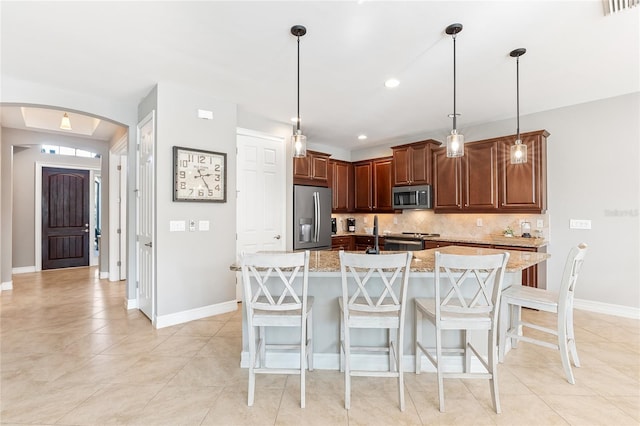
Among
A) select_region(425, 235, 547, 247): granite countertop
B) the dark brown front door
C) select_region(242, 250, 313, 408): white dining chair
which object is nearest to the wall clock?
select_region(242, 250, 313, 408): white dining chair

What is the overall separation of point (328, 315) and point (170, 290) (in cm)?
206

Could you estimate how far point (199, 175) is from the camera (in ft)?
12.1

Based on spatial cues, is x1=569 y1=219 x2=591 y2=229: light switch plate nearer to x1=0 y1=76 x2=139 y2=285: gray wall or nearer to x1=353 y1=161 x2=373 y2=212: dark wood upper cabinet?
x1=353 y1=161 x2=373 y2=212: dark wood upper cabinet

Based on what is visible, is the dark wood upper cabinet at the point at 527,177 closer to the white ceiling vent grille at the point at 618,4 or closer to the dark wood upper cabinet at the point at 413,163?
the dark wood upper cabinet at the point at 413,163

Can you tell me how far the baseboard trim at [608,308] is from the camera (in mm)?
3732

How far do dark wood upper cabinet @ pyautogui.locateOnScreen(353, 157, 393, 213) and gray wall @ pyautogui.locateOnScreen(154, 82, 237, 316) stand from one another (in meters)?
3.11

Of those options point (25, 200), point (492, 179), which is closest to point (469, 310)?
point (492, 179)

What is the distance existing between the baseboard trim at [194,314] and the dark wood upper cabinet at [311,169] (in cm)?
218

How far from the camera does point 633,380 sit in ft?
7.66

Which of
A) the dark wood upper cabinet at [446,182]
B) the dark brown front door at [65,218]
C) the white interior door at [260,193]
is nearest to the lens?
the white interior door at [260,193]

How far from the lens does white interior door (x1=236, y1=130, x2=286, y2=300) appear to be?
4.34 m

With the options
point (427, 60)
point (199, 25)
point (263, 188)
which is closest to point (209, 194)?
point (263, 188)

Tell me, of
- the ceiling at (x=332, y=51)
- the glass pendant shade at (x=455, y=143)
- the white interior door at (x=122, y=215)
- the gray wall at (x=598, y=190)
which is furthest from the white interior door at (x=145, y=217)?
the gray wall at (x=598, y=190)

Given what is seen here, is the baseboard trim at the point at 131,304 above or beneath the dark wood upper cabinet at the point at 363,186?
beneath
